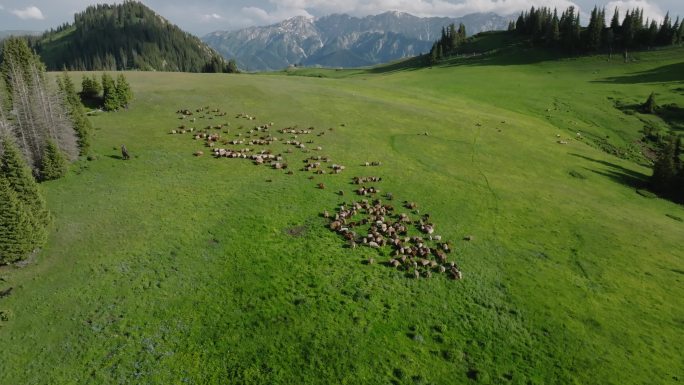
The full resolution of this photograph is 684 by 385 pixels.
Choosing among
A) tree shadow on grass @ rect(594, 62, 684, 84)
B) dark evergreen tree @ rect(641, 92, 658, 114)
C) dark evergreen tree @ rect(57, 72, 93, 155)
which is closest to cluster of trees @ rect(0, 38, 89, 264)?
dark evergreen tree @ rect(57, 72, 93, 155)

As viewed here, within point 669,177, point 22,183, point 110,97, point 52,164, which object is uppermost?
point 110,97

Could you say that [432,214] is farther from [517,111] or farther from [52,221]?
[517,111]

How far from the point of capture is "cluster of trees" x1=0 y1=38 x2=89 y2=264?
1112 inches

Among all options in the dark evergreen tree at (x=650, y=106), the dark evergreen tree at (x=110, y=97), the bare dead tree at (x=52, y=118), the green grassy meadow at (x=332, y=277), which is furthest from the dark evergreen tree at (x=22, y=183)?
the dark evergreen tree at (x=650, y=106)

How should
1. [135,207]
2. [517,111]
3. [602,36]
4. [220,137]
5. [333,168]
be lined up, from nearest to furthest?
1. [135,207]
2. [333,168]
3. [220,137]
4. [517,111]
5. [602,36]

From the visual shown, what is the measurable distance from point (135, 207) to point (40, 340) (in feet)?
52.2

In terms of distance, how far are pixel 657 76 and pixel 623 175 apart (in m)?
89.6

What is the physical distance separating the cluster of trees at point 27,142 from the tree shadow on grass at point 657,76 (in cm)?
13803

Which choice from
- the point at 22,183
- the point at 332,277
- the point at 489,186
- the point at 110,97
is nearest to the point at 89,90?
the point at 110,97

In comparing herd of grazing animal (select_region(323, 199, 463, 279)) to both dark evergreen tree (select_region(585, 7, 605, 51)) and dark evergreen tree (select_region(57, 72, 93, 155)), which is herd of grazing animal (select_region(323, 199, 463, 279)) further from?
dark evergreen tree (select_region(585, 7, 605, 51))

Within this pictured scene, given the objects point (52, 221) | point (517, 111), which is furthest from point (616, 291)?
point (517, 111)

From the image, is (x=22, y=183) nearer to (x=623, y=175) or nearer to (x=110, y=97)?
(x=110, y=97)

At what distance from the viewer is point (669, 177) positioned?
2055 inches

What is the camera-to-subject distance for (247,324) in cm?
2419
